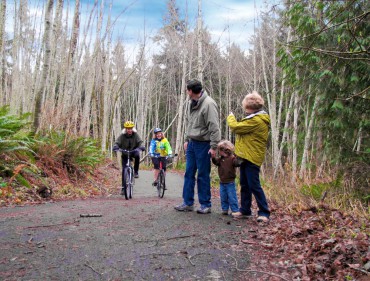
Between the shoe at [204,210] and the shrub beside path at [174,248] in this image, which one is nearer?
the shrub beside path at [174,248]

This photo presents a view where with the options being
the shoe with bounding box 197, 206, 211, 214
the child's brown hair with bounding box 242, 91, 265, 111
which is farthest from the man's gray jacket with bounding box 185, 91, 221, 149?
the shoe with bounding box 197, 206, 211, 214

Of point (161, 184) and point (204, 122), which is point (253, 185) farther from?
point (161, 184)

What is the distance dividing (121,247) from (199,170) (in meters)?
2.22

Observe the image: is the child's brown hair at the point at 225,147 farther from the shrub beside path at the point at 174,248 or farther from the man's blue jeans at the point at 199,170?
the shrub beside path at the point at 174,248

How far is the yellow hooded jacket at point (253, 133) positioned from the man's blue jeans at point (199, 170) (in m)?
0.66

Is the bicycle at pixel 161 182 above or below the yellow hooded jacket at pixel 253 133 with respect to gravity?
below

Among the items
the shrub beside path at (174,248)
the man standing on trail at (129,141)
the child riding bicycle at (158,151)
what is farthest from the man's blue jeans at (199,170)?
the child riding bicycle at (158,151)

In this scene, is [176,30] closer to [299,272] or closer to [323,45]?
[323,45]

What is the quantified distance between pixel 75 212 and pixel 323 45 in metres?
6.26

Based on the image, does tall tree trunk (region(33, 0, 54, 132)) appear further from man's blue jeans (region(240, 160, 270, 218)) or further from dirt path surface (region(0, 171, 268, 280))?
man's blue jeans (region(240, 160, 270, 218))

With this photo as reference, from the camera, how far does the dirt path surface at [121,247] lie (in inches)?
116

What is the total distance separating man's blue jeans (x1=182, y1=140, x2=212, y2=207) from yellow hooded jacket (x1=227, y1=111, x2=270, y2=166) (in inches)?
25.9

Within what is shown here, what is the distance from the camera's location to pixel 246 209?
529 cm

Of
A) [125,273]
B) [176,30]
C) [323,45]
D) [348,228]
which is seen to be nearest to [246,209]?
[348,228]
